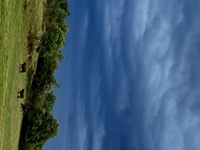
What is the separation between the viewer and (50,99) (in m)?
87.3

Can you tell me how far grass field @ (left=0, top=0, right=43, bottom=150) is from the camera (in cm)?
4291

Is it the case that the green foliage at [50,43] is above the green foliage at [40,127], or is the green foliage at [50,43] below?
above

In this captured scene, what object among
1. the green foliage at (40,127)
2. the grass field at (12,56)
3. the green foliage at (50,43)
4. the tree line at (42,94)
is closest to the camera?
the grass field at (12,56)

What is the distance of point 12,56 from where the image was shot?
48.8 meters

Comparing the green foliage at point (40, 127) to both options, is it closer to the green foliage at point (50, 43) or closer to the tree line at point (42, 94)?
the tree line at point (42, 94)

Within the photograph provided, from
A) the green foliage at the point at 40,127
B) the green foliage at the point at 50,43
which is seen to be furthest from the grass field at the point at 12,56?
the green foliage at the point at 40,127

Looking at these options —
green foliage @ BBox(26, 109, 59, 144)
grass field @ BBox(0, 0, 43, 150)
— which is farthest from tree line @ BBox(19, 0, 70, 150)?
grass field @ BBox(0, 0, 43, 150)

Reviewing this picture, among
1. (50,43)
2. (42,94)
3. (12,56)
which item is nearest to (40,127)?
(42,94)

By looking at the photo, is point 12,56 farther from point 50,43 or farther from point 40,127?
point 40,127

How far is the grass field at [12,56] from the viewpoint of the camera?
42.9 metres

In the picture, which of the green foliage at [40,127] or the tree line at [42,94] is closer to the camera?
the tree line at [42,94]

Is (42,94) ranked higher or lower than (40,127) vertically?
higher

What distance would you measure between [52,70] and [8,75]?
120 ft

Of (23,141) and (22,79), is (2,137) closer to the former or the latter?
(22,79)
